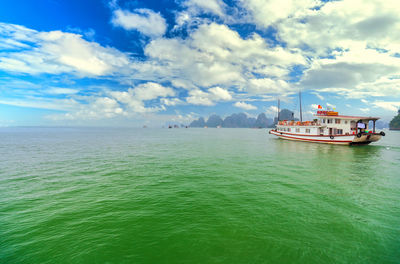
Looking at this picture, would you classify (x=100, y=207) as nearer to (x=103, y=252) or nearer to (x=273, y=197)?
(x=103, y=252)

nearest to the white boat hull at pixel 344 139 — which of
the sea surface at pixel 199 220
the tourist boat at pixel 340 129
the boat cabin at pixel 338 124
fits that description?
the tourist boat at pixel 340 129

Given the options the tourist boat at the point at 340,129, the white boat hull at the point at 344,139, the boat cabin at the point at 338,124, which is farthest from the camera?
the boat cabin at the point at 338,124

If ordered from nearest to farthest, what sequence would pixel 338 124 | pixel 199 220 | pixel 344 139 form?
pixel 199 220, pixel 344 139, pixel 338 124

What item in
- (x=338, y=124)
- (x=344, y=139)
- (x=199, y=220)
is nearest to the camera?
(x=199, y=220)

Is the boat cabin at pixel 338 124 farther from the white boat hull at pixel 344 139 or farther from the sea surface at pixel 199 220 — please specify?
the sea surface at pixel 199 220

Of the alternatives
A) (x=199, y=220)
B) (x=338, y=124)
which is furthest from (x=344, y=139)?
(x=199, y=220)

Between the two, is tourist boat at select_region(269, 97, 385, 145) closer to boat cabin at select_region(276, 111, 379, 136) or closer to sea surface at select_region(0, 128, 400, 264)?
boat cabin at select_region(276, 111, 379, 136)

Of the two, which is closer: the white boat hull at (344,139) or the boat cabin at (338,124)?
the white boat hull at (344,139)

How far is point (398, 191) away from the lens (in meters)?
12.9

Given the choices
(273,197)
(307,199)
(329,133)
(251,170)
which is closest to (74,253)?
(273,197)

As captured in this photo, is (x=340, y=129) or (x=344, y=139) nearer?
(x=344, y=139)

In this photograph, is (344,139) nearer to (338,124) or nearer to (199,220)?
(338,124)

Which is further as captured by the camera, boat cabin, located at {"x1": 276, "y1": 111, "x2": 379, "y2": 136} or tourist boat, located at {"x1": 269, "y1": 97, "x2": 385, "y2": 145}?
boat cabin, located at {"x1": 276, "y1": 111, "x2": 379, "y2": 136}

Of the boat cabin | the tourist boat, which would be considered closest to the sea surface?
the tourist boat
